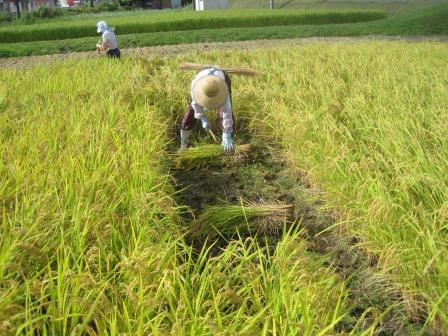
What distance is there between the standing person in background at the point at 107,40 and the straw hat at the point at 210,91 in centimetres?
440

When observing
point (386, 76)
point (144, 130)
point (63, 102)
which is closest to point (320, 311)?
point (144, 130)

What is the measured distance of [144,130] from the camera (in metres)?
2.89

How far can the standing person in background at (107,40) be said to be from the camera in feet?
23.1

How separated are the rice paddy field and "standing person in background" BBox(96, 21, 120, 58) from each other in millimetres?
2918

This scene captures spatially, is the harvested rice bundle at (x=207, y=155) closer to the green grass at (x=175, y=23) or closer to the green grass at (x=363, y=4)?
the green grass at (x=175, y=23)

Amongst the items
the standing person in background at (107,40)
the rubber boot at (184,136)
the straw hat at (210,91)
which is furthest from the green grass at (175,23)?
the straw hat at (210,91)

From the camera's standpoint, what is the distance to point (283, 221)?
227 centimetres

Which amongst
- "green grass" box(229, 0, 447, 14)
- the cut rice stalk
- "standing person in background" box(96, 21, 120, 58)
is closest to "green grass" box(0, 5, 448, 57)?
"green grass" box(229, 0, 447, 14)

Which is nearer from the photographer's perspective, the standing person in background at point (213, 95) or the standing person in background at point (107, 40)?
the standing person in background at point (213, 95)

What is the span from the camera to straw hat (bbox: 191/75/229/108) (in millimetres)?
2922

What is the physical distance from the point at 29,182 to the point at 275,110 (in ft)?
6.64

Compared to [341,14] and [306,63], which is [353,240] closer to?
[306,63]

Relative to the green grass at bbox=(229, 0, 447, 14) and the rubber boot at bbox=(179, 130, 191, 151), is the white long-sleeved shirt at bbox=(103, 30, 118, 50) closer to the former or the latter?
the rubber boot at bbox=(179, 130, 191, 151)

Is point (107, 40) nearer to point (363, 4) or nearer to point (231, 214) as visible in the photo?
point (231, 214)
